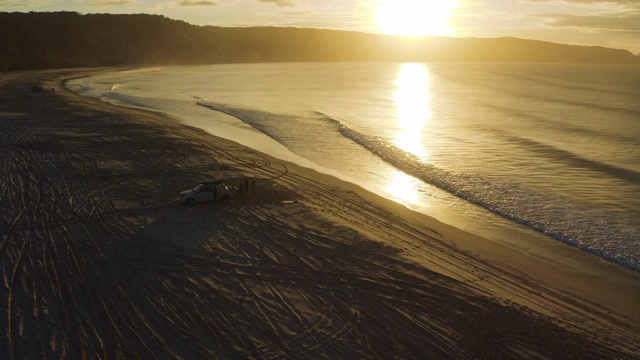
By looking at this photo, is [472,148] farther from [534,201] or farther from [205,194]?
[205,194]

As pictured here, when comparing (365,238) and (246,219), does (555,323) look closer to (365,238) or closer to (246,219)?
(365,238)

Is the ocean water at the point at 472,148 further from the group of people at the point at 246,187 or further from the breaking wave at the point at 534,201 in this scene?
the group of people at the point at 246,187

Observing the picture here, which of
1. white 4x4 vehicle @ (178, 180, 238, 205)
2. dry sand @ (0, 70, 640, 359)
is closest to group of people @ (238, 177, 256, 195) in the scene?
dry sand @ (0, 70, 640, 359)

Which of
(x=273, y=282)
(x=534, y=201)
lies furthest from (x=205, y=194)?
(x=534, y=201)

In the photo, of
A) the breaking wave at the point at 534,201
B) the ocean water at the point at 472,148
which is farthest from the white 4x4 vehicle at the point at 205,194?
the breaking wave at the point at 534,201

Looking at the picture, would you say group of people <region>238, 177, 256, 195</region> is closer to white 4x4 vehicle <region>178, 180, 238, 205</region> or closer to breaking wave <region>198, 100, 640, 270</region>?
white 4x4 vehicle <region>178, 180, 238, 205</region>

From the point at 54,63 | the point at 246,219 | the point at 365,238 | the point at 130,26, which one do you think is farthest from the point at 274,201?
the point at 130,26
